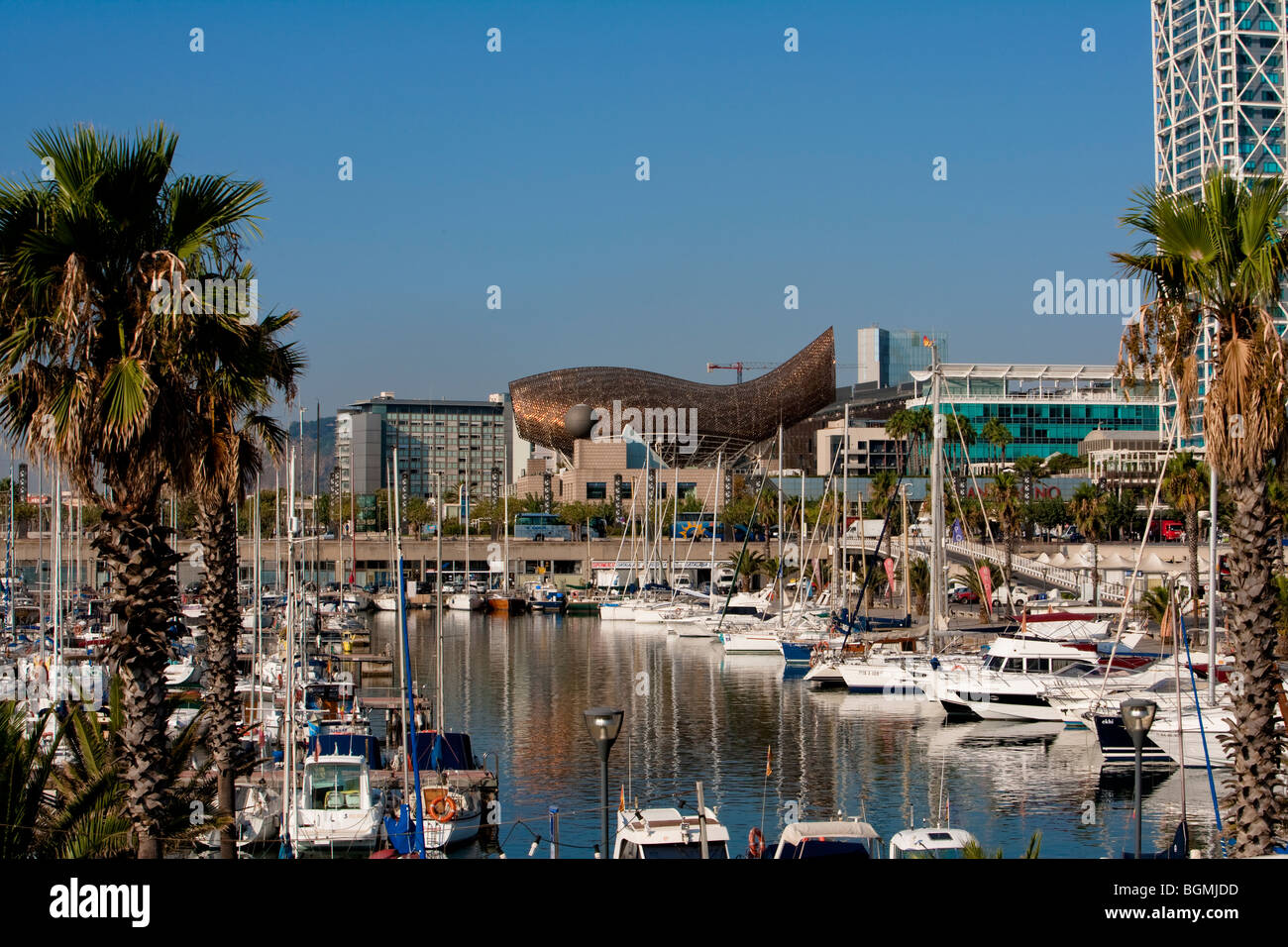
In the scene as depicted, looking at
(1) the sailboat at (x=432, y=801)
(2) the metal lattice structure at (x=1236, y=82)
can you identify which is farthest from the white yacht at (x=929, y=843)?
(2) the metal lattice structure at (x=1236, y=82)

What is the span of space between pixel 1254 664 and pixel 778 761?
26.2 m

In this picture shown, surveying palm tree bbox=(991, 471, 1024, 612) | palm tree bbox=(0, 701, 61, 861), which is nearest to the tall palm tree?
palm tree bbox=(0, 701, 61, 861)

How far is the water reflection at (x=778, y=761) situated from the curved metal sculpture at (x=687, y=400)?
119848 millimetres

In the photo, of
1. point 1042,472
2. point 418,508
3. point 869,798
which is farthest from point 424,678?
point 418,508

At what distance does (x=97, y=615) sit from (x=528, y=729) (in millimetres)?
33183

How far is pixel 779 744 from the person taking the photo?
4050 cm

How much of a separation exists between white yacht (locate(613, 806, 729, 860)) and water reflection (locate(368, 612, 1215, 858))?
120 centimetres

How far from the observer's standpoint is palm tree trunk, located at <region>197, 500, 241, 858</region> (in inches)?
699

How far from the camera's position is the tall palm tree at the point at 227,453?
41.5 feet

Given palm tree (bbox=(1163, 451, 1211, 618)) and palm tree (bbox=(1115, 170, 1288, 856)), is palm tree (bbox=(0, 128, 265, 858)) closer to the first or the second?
palm tree (bbox=(1115, 170, 1288, 856))

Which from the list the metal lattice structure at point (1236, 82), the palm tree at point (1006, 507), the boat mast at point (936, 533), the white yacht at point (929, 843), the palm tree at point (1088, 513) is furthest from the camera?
the metal lattice structure at point (1236, 82)

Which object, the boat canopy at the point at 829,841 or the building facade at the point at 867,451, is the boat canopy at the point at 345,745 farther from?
the building facade at the point at 867,451

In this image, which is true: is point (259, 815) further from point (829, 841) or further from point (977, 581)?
point (977, 581)

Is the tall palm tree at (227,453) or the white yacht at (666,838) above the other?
the tall palm tree at (227,453)
